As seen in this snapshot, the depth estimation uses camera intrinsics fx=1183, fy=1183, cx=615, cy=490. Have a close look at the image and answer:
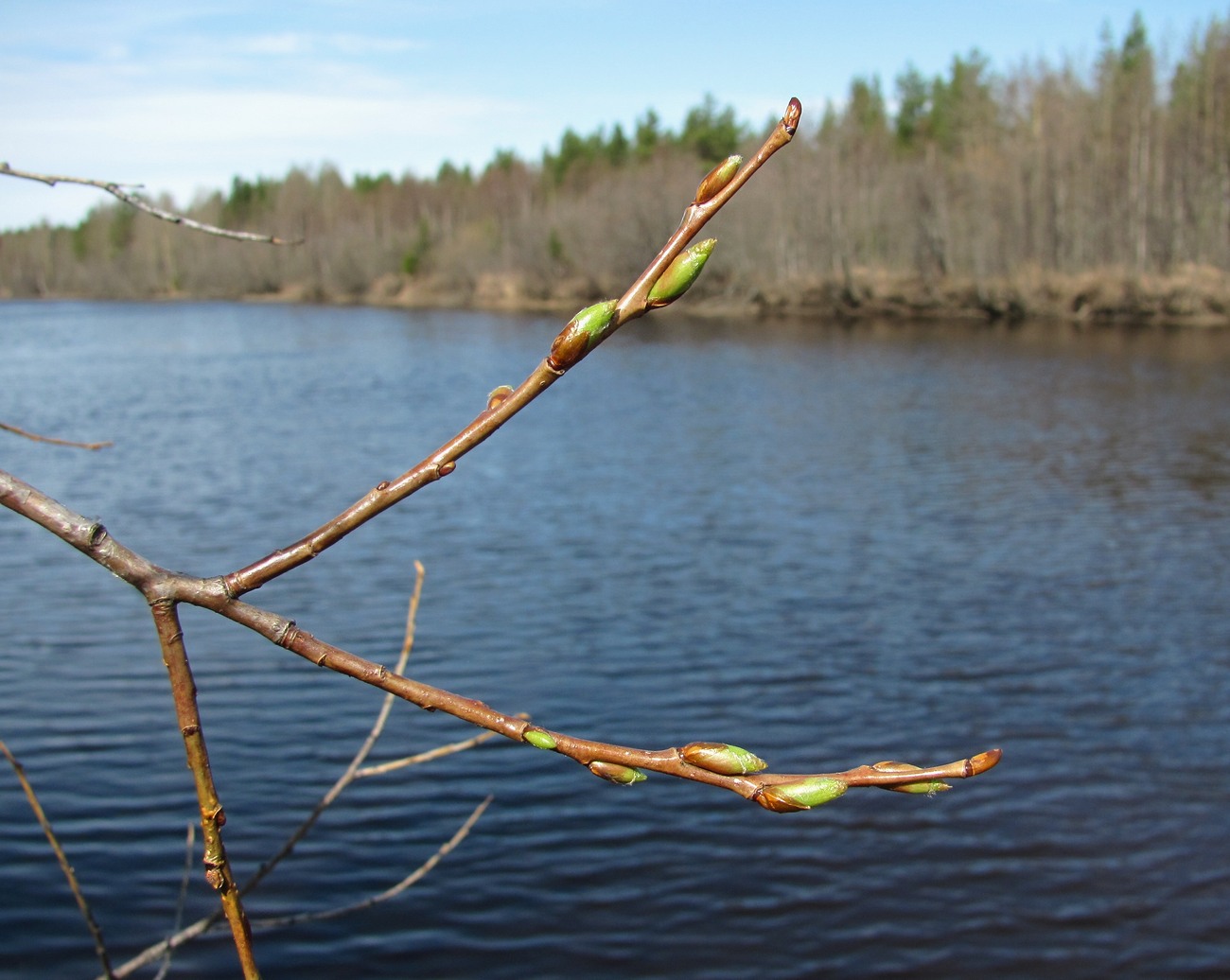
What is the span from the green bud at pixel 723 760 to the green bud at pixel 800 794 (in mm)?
18

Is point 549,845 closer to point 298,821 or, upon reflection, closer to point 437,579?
point 298,821

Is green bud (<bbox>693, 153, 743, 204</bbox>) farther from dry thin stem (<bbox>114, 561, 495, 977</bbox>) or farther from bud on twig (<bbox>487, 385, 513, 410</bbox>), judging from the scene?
dry thin stem (<bbox>114, 561, 495, 977</bbox>)

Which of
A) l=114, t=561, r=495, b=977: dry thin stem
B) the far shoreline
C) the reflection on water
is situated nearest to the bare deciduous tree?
l=114, t=561, r=495, b=977: dry thin stem

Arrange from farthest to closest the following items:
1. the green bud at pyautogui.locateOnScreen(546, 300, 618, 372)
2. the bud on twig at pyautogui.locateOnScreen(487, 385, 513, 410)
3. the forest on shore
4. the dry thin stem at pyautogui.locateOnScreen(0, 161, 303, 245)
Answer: the forest on shore → the dry thin stem at pyautogui.locateOnScreen(0, 161, 303, 245) → the bud on twig at pyautogui.locateOnScreen(487, 385, 513, 410) → the green bud at pyautogui.locateOnScreen(546, 300, 618, 372)

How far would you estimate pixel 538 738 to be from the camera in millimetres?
814

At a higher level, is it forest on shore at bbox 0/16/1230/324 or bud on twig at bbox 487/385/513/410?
forest on shore at bbox 0/16/1230/324

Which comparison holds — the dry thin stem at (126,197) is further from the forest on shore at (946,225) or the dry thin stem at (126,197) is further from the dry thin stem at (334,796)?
the forest on shore at (946,225)

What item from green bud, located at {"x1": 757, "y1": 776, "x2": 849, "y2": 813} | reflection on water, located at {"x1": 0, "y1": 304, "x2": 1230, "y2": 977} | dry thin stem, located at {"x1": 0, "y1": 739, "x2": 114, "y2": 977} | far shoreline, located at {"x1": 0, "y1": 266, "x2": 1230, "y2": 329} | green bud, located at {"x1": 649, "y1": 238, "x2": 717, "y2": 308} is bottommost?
reflection on water, located at {"x1": 0, "y1": 304, "x2": 1230, "y2": 977}

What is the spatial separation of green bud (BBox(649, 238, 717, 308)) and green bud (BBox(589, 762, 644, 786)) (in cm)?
31

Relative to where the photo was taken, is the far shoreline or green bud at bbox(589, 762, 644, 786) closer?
green bud at bbox(589, 762, 644, 786)

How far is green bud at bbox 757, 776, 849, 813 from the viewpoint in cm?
76

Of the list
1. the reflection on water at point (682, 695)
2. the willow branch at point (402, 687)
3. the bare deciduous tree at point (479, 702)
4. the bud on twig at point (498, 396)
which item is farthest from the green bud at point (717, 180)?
the reflection on water at point (682, 695)

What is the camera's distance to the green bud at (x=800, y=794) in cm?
76

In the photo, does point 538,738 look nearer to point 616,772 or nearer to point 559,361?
point 616,772
